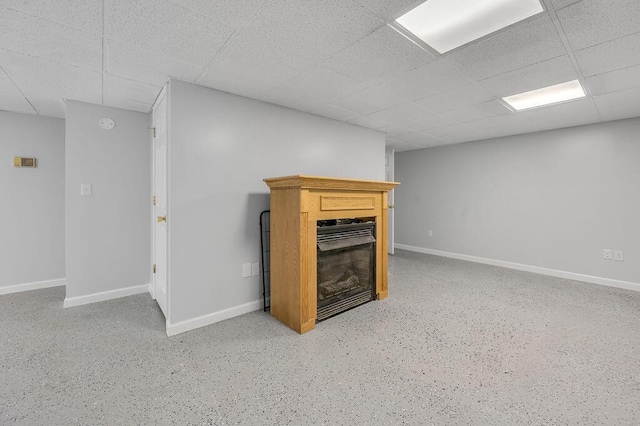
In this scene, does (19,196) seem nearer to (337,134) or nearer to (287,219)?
(287,219)

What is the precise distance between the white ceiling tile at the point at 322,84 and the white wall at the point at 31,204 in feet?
10.4

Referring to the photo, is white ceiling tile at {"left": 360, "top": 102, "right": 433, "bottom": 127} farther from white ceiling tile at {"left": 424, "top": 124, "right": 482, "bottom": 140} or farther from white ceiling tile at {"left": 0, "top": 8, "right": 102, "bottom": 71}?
white ceiling tile at {"left": 0, "top": 8, "right": 102, "bottom": 71}

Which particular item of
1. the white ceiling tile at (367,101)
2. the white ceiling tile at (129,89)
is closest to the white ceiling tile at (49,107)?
the white ceiling tile at (129,89)

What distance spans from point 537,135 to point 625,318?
9.17 feet

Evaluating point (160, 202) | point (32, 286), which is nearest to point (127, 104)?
point (160, 202)

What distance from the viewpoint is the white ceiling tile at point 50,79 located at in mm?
2047

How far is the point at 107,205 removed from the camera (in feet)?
10.2

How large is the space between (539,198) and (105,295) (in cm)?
607

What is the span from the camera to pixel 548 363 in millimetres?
1981

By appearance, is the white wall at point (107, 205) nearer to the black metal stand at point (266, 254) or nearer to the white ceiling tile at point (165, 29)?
the black metal stand at point (266, 254)

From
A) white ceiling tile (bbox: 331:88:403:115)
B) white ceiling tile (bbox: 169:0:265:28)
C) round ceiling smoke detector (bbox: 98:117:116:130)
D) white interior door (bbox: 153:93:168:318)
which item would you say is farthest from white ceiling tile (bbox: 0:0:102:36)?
white ceiling tile (bbox: 331:88:403:115)

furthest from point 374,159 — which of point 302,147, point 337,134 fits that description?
point 302,147

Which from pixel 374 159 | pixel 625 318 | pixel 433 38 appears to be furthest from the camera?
pixel 374 159

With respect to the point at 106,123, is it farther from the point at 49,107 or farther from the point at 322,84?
the point at 322,84
